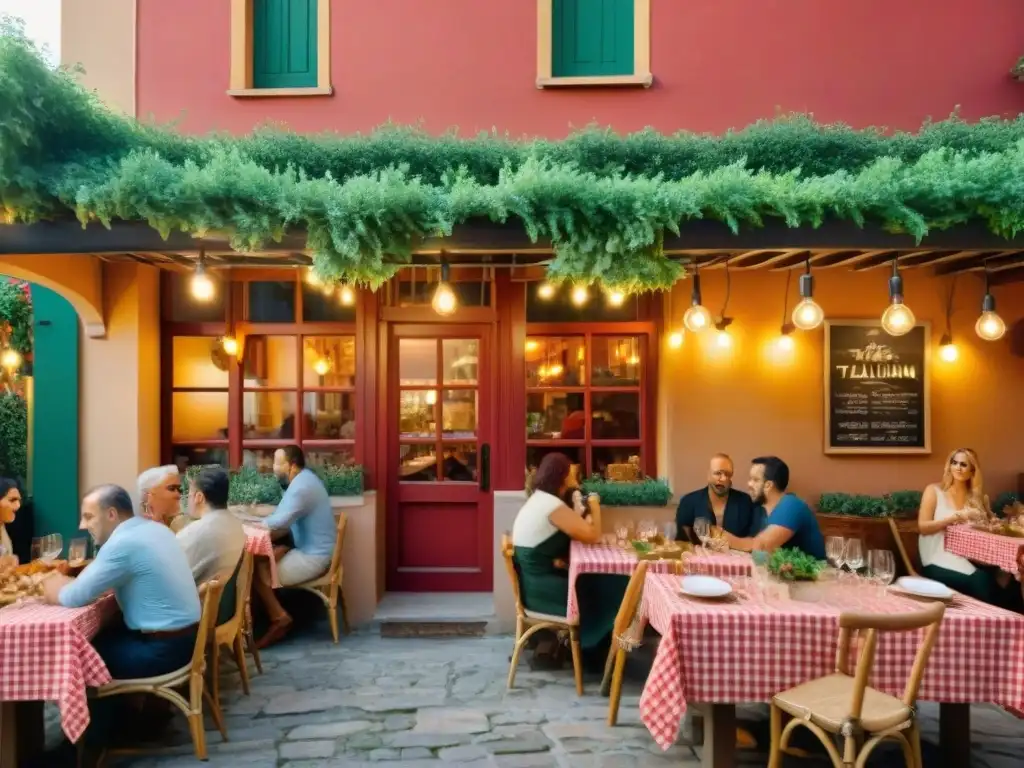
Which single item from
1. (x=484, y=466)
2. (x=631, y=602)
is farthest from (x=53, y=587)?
(x=484, y=466)

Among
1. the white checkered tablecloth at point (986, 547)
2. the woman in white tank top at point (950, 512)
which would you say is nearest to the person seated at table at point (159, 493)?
the woman in white tank top at point (950, 512)

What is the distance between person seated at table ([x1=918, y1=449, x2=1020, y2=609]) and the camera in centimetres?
595

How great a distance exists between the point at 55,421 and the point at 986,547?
781cm

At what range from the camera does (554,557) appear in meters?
5.70

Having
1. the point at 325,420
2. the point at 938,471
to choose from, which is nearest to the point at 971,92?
the point at 938,471

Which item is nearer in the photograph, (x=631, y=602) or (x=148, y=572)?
(x=148, y=572)

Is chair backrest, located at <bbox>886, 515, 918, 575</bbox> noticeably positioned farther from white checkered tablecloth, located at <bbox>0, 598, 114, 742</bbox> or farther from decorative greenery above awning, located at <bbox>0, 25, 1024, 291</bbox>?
white checkered tablecloth, located at <bbox>0, 598, 114, 742</bbox>

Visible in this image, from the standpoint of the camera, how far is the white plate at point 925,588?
4.17 metres

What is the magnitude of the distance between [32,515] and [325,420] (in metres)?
2.73

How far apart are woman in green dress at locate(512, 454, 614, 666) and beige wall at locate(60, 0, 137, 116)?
5.25 meters

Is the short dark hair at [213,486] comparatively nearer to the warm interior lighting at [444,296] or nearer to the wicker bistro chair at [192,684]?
the wicker bistro chair at [192,684]

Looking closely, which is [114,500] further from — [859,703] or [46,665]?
[859,703]

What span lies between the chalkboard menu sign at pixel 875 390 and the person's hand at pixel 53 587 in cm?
614

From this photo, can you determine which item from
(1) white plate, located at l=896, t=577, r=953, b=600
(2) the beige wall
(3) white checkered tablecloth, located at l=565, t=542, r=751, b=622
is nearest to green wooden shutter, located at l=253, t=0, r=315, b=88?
(2) the beige wall
